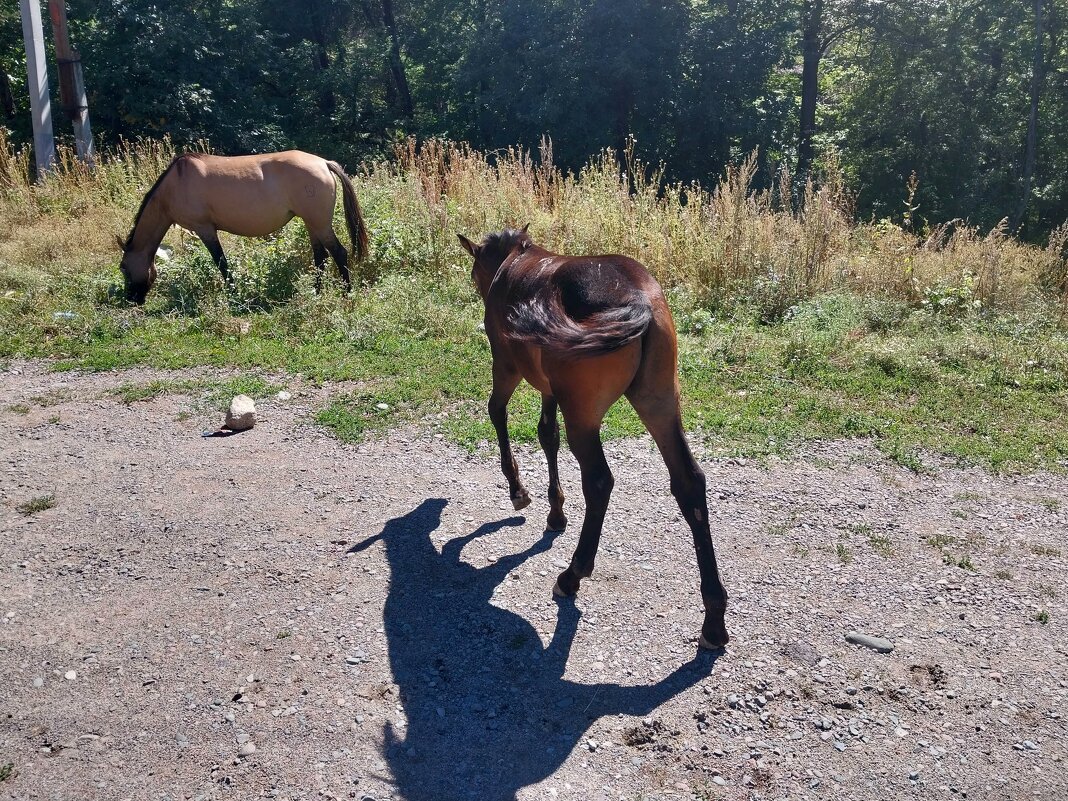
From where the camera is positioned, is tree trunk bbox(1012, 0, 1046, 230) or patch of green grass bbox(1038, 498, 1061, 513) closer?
patch of green grass bbox(1038, 498, 1061, 513)

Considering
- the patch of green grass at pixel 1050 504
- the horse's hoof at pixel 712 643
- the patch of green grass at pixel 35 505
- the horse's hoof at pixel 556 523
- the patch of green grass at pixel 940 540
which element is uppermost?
the patch of green grass at pixel 35 505

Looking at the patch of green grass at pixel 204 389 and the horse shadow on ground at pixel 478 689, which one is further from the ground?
the patch of green grass at pixel 204 389

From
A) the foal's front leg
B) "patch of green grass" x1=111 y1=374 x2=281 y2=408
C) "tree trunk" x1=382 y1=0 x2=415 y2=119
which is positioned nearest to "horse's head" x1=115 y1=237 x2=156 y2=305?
"patch of green grass" x1=111 y1=374 x2=281 y2=408

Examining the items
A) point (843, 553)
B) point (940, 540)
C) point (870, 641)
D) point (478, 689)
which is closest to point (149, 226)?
point (478, 689)

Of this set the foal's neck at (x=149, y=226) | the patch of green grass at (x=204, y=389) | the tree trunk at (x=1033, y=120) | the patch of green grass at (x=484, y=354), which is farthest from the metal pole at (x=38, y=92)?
the tree trunk at (x=1033, y=120)

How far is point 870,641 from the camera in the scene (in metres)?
4.02

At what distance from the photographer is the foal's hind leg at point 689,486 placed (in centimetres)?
394

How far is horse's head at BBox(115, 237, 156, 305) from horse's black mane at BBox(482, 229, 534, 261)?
227 inches

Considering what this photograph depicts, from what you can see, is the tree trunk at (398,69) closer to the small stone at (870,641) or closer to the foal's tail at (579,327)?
the foal's tail at (579,327)

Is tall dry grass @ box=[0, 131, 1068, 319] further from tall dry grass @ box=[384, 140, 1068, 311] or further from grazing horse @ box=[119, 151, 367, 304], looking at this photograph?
grazing horse @ box=[119, 151, 367, 304]

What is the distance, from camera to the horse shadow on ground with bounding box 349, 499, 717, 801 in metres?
3.31

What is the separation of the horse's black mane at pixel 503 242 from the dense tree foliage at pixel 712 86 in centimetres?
1709

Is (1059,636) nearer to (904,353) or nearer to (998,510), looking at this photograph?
(998,510)

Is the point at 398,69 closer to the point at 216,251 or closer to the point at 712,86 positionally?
the point at 712,86
